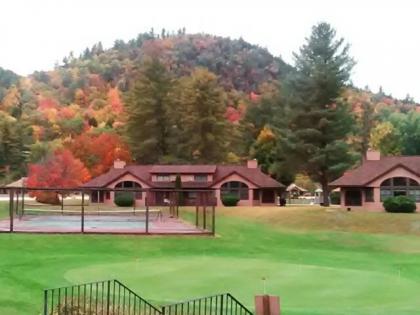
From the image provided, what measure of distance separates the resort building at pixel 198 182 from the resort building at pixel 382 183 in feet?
36.2

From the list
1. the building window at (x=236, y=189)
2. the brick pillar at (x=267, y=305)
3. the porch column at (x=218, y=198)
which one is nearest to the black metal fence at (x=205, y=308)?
the brick pillar at (x=267, y=305)

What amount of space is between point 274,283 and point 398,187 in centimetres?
4227

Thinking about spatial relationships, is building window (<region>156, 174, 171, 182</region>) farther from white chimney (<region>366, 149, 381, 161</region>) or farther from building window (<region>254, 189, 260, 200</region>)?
white chimney (<region>366, 149, 381, 161</region>)

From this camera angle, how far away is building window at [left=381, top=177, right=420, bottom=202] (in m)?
60.0

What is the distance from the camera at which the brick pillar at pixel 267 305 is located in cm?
956

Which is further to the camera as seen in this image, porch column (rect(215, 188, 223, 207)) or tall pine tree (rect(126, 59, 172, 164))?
tall pine tree (rect(126, 59, 172, 164))

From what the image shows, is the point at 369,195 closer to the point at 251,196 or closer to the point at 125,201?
the point at 251,196

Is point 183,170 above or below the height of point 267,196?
above

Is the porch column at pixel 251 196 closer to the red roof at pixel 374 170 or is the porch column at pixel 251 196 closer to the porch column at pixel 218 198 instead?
the porch column at pixel 218 198

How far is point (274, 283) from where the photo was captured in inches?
817

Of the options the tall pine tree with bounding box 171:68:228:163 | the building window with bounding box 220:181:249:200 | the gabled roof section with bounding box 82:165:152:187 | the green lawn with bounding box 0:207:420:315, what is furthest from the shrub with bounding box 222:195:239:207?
the green lawn with bounding box 0:207:420:315

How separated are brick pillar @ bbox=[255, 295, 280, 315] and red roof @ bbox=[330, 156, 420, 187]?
52.3 metres

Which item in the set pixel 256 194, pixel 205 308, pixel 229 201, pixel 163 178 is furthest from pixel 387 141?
pixel 205 308

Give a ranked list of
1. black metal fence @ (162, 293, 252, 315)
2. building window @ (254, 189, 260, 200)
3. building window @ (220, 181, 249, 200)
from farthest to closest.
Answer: building window @ (254, 189, 260, 200), building window @ (220, 181, 249, 200), black metal fence @ (162, 293, 252, 315)
